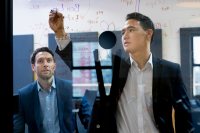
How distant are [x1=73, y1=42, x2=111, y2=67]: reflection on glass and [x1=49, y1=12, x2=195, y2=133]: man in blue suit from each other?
7cm

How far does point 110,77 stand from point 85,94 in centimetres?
16

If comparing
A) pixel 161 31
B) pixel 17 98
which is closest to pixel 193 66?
pixel 161 31

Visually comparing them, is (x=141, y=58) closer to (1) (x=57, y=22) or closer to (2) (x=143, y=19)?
(2) (x=143, y=19)

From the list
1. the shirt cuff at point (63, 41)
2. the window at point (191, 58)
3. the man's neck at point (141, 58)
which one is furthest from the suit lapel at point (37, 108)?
the window at point (191, 58)

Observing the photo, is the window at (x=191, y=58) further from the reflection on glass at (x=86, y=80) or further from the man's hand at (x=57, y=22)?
the man's hand at (x=57, y=22)

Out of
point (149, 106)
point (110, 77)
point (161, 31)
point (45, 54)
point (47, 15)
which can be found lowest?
point (149, 106)

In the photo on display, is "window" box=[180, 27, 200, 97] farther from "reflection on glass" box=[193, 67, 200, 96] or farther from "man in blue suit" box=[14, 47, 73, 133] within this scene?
"man in blue suit" box=[14, 47, 73, 133]

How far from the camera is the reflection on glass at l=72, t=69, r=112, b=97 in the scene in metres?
1.59

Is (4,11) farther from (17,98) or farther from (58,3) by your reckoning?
(17,98)

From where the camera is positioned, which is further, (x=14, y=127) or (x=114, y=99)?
(x=14, y=127)

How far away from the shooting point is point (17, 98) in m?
1.68

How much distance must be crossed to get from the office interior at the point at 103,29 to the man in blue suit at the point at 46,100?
0.04 metres

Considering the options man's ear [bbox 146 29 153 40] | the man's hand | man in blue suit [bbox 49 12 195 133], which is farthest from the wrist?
man's ear [bbox 146 29 153 40]

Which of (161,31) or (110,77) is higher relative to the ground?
(161,31)
